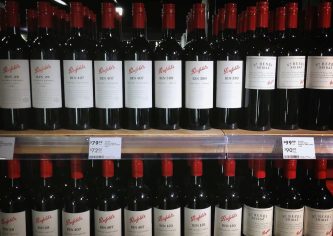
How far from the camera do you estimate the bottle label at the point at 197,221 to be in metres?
0.99

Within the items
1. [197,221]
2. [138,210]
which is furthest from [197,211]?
[138,210]

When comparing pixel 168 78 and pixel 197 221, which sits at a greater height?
pixel 168 78

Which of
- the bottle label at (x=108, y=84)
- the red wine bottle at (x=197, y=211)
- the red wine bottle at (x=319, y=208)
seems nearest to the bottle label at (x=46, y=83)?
the bottle label at (x=108, y=84)

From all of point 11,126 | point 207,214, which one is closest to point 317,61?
point 207,214

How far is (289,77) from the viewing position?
98 cm

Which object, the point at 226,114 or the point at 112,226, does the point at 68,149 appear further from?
the point at 226,114

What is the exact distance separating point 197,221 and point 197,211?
0.03m

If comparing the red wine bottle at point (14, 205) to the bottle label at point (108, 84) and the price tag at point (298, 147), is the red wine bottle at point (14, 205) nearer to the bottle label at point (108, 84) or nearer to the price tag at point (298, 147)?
the bottle label at point (108, 84)

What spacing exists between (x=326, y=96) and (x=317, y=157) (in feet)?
0.66

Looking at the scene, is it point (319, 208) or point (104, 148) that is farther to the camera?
point (319, 208)

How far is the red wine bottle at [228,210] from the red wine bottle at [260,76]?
15 centimetres

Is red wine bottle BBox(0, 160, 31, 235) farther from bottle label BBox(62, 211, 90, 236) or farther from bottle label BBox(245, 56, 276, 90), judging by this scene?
bottle label BBox(245, 56, 276, 90)

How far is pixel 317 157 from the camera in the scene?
37.0 inches

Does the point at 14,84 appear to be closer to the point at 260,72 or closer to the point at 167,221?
the point at 167,221
